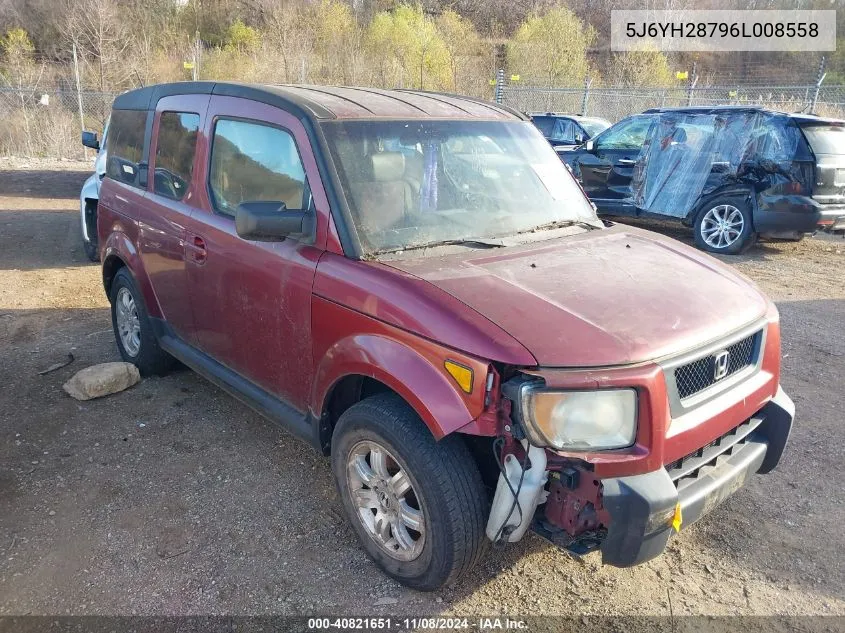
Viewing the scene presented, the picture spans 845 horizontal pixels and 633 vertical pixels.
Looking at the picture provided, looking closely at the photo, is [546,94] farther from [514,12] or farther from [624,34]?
[514,12]

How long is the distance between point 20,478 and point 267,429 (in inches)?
53.1

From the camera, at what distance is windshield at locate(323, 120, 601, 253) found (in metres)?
2.91

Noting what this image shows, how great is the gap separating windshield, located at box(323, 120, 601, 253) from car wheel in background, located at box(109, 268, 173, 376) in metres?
2.24

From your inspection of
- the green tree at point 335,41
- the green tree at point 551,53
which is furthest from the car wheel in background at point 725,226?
the green tree at point 551,53

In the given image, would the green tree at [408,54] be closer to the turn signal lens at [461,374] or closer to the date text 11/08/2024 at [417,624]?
the turn signal lens at [461,374]

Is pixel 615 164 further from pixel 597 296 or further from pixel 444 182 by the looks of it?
pixel 597 296

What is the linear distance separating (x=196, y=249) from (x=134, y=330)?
1535 mm

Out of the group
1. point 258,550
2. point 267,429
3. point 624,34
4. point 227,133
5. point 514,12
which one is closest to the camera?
point 258,550

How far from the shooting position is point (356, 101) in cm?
330

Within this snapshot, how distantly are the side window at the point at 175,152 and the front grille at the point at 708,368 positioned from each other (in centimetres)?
286

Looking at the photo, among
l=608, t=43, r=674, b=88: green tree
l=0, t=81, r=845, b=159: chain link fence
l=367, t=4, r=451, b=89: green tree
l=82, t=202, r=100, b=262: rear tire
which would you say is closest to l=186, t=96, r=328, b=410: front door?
l=82, t=202, r=100, b=262: rear tire

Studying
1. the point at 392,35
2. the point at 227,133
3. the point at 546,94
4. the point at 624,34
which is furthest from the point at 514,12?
the point at 227,133

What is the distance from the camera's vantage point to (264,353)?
3.31 meters

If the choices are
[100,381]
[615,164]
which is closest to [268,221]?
[100,381]
